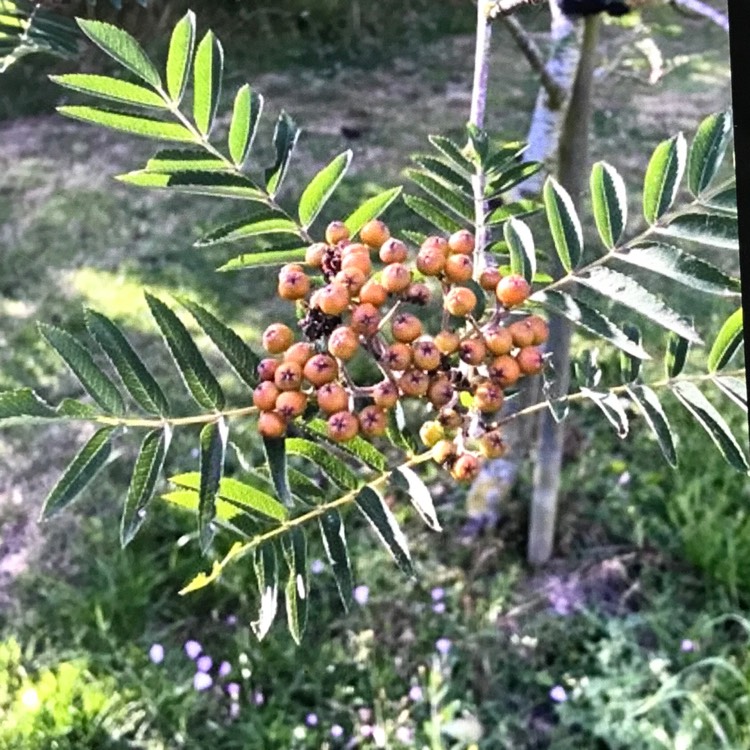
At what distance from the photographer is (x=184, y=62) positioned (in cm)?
67

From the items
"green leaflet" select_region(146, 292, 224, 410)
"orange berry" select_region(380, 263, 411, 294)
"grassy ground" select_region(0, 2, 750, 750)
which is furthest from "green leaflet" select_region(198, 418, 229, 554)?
"grassy ground" select_region(0, 2, 750, 750)

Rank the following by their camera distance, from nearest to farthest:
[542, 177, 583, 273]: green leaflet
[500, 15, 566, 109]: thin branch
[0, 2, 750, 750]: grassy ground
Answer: [542, 177, 583, 273]: green leaflet → [500, 15, 566, 109]: thin branch → [0, 2, 750, 750]: grassy ground

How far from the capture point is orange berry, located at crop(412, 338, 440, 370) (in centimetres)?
58

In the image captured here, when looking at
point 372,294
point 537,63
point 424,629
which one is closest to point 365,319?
point 372,294

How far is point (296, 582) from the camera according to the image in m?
0.70

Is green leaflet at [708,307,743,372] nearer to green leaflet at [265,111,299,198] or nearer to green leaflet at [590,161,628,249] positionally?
green leaflet at [590,161,628,249]

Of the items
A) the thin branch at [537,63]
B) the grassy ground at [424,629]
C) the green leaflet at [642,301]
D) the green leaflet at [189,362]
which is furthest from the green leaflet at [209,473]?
the grassy ground at [424,629]

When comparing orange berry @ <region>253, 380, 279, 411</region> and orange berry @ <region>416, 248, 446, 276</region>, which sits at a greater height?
orange berry @ <region>416, 248, 446, 276</region>

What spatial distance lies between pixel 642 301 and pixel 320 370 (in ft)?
0.60

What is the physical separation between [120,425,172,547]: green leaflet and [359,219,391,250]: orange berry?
163 mm

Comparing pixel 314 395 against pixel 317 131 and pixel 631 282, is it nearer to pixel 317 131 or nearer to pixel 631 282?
pixel 631 282

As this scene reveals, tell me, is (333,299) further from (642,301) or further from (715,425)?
(715,425)

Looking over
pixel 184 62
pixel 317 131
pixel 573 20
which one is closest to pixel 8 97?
pixel 317 131

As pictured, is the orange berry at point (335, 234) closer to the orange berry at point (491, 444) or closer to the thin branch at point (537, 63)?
the orange berry at point (491, 444)
